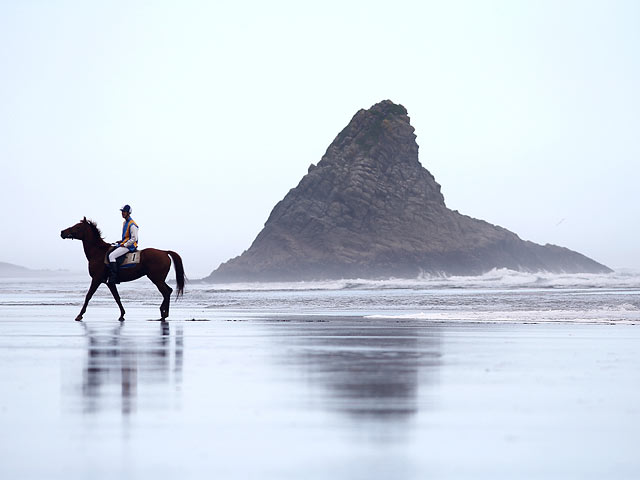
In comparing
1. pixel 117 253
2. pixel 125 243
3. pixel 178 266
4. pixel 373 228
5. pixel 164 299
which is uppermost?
pixel 373 228

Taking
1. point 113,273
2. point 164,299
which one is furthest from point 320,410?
point 113,273

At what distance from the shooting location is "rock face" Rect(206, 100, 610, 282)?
173m

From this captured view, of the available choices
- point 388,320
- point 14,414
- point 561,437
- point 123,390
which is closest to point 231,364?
point 123,390

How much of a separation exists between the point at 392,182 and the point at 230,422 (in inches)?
7301

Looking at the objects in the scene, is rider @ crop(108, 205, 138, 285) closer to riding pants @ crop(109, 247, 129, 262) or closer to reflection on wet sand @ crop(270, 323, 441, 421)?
riding pants @ crop(109, 247, 129, 262)

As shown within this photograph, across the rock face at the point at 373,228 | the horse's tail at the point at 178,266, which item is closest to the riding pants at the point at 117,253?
the horse's tail at the point at 178,266

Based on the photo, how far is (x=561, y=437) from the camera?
567cm

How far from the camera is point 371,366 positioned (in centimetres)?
992

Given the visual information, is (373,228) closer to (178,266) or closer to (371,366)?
(178,266)

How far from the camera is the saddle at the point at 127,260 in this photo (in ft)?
71.9

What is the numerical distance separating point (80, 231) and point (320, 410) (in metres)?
16.7

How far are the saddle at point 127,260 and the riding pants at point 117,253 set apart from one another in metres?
0.15

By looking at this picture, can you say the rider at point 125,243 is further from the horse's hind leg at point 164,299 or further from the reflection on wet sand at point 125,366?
the reflection on wet sand at point 125,366

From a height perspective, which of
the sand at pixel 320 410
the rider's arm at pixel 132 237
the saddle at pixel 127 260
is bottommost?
the sand at pixel 320 410
